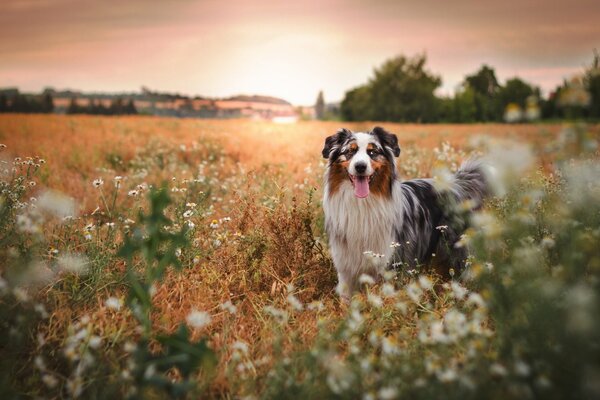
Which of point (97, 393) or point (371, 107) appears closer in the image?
point (97, 393)

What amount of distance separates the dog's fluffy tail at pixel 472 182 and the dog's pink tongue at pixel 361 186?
3.87ft

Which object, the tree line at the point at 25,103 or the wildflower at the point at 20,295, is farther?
the tree line at the point at 25,103

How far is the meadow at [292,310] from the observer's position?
2.11 metres

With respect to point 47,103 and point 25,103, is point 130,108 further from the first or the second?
point 25,103

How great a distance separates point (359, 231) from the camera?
4309 mm

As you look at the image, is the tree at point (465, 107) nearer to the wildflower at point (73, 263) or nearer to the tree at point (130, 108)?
the tree at point (130, 108)

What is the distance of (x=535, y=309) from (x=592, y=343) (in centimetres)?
29

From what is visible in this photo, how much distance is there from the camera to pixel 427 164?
8547 millimetres

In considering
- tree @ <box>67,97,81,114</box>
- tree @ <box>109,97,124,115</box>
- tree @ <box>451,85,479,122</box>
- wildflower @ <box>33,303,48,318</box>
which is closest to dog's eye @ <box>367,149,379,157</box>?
wildflower @ <box>33,303,48,318</box>

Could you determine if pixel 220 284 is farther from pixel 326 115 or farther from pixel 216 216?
pixel 326 115

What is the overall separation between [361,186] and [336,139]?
0.56 m

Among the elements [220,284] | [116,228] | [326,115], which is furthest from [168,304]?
[326,115]

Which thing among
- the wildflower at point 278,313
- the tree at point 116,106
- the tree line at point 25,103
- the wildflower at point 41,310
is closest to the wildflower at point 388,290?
the wildflower at point 278,313

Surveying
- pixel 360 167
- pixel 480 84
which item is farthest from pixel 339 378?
pixel 480 84
